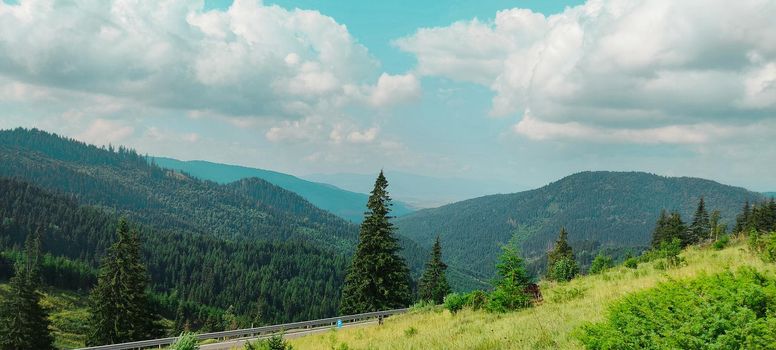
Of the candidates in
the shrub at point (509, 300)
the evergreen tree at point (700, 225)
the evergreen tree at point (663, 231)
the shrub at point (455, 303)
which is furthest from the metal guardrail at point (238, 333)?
the evergreen tree at point (700, 225)

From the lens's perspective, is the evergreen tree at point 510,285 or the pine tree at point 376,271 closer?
the evergreen tree at point 510,285

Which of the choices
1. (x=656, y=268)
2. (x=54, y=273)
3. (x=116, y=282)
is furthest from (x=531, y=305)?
(x=54, y=273)

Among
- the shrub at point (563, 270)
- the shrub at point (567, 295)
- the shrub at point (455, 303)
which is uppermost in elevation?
the shrub at point (567, 295)

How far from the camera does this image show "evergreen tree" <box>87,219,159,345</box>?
1649 inches

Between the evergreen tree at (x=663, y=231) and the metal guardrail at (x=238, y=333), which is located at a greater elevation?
the evergreen tree at (x=663, y=231)

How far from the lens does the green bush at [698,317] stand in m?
4.75

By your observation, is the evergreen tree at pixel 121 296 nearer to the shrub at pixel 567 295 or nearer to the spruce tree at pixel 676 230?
the shrub at pixel 567 295

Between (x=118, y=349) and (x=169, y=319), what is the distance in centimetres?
12370

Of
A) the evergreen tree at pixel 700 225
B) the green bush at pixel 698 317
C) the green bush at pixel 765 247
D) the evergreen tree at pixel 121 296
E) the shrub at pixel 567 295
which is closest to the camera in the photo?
the green bush at pixel 698 317

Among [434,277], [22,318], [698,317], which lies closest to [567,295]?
[698,317]

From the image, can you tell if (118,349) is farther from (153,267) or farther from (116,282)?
(153,267)

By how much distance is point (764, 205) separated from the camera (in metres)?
73.2

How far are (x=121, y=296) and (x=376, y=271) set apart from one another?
23.8 m

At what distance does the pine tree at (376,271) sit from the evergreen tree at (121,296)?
19.6 metres
